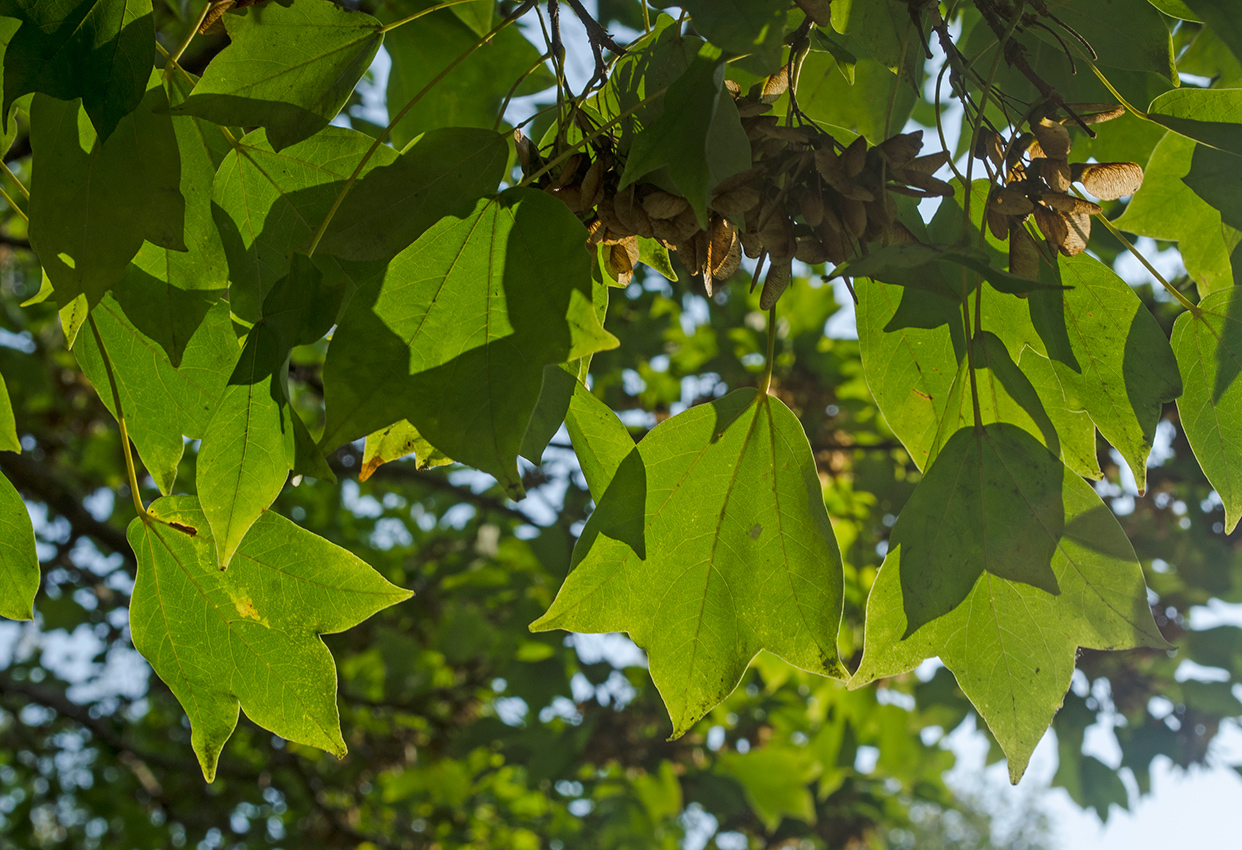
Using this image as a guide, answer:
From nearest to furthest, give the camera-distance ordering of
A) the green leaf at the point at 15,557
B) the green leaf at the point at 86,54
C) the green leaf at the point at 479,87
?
1. the green leaf at the point at 86,54
2. the green leaf at the point at 15,557
3. the green leaf at the point at 479,87

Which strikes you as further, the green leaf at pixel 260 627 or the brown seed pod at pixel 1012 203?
the green leaf at pixel 260 627

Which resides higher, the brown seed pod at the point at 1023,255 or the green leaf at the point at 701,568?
the brown seed pod at the point at 1023,255

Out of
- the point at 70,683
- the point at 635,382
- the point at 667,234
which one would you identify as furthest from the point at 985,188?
the point at 70,683

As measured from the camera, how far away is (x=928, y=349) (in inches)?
32.2

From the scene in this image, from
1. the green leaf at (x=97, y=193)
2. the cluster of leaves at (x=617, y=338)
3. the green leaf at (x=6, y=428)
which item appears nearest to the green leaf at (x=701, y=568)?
the cluster of leaves at (x=617, y=338)

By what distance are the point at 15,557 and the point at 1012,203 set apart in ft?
3.20

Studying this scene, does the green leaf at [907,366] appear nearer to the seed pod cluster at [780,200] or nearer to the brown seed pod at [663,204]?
the seed pod cluster at [780,200]

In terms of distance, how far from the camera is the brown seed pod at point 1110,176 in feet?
2.21

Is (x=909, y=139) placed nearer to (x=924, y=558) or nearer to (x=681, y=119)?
(x=681, y=119)

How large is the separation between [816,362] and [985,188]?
6.42 feet

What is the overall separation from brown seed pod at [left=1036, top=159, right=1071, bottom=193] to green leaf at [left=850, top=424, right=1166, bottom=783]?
0.66ft

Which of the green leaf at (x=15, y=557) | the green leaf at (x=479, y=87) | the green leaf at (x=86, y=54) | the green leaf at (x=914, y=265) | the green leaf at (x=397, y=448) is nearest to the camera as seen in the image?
the green leaf at (x=914, y=265)

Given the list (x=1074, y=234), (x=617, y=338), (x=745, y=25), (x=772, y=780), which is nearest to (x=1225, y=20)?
(x=1074, y=234)

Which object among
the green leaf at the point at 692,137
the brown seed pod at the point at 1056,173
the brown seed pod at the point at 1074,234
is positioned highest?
the green leaf at the point at 692,137
